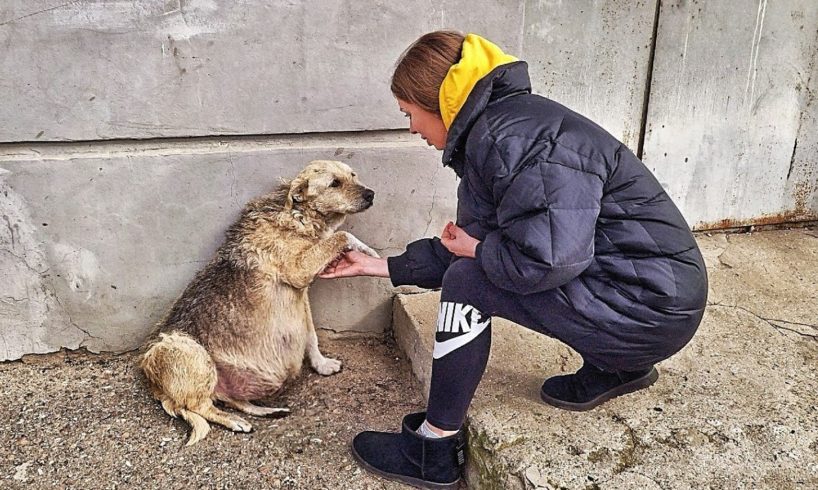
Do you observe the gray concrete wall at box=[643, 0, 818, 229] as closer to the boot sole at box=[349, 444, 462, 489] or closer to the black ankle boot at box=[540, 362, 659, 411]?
the black ankle boot at box=[540, 362, 659, 411]

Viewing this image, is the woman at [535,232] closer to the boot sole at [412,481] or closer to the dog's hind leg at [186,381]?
the boot sole at [412,481]

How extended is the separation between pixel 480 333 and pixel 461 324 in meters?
0.08

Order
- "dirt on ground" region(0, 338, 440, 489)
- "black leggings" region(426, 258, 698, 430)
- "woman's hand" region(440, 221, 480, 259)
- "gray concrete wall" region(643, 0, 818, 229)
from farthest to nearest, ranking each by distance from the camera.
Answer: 1. "gray concrete wall" region(643, 0, 818, 229)
2. "dirt on ground" region(0, 338, 440, 489)
3. "woman's hand" region(440, 221, 480, 259)
4. "black leggings" region(426, 258, 698, 430)

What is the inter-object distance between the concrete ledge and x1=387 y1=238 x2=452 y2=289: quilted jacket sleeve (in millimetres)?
448

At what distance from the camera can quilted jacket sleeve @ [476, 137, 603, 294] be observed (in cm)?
228

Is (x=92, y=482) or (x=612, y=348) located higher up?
(x=612, y=348)

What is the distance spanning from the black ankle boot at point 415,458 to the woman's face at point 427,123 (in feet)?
3.82

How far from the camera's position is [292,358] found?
3.73 metres

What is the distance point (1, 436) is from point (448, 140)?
250cm

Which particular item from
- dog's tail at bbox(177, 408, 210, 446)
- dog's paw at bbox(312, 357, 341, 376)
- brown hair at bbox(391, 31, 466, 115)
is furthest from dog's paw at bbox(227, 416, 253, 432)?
brown hair at bbox(391, 31, 466, 115)

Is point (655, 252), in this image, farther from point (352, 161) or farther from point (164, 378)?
point (164, 378)

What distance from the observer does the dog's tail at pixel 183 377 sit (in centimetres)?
332

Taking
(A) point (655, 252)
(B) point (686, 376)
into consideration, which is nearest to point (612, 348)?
(A) point (655, 252)

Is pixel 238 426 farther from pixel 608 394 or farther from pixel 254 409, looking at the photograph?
pixel 608 394
